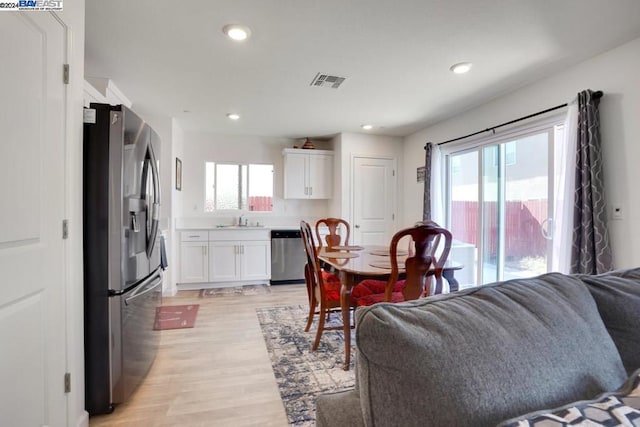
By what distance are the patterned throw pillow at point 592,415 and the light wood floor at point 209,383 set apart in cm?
145

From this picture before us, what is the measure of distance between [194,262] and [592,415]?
4595mm

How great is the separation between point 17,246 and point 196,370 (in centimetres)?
149

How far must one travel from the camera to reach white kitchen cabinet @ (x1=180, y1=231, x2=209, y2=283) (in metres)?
4.46

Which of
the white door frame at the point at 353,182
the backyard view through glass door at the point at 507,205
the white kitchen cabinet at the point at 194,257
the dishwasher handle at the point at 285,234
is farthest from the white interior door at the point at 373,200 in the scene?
the white kitchen cabinet at the point at 194,257

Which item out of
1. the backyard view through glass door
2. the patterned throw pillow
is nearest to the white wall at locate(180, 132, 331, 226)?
the backyard view through glass door

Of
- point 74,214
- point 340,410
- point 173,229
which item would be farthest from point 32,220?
point 173,229

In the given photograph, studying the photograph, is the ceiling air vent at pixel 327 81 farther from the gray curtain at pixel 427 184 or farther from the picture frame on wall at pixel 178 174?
the picture frame on wall at pixel 178 174

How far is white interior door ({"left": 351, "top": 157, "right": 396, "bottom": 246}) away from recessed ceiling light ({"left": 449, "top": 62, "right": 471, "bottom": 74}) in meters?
2.37

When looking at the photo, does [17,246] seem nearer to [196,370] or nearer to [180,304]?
[196,370]

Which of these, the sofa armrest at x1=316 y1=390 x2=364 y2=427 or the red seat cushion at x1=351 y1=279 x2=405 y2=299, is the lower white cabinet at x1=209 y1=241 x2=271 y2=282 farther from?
the sofa armrest at x1=316 y1=390 x2=364 y2=427

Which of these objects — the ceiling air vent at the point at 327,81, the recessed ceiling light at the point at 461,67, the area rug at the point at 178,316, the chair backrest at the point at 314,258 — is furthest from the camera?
the area rug at the point at 178,316

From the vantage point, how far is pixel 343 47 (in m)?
2.26

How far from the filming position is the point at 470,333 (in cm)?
68

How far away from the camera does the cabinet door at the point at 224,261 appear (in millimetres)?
4562
